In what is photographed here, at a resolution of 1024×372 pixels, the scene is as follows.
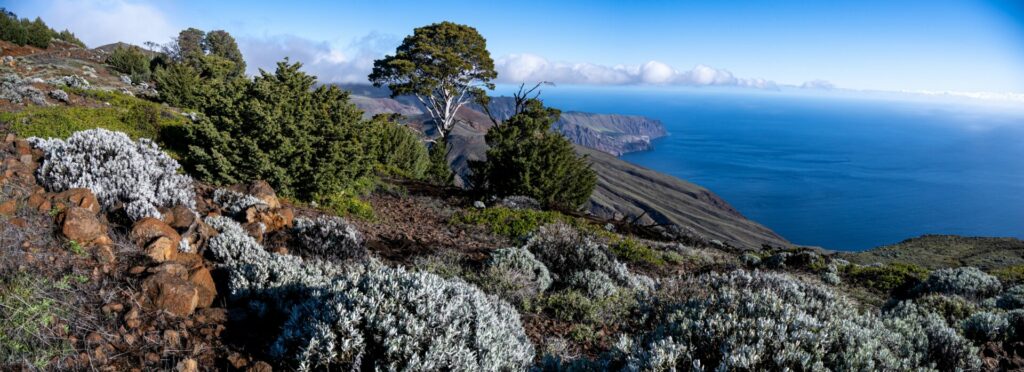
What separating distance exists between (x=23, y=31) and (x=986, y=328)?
4282cm

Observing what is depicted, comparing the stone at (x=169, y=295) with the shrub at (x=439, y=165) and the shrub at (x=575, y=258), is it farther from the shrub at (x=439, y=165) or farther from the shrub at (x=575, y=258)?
the shrub at (x=439, y=165)

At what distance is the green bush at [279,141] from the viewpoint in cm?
924

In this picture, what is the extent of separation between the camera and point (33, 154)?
6949 millimetres

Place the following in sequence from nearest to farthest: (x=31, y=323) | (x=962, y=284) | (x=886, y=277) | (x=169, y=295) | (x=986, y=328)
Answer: (x=31, y=323) < (x=169, y=295) < (x=986, y=328) < (x=962, y=284) < (x=886, y=277)

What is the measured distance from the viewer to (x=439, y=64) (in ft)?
91.1

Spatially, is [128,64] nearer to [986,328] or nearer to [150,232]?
[150,232]

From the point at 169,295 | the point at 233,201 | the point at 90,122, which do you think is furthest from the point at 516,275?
the point at 90,122

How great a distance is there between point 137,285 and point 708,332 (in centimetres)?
511

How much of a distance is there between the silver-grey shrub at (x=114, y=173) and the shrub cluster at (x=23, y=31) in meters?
30.4

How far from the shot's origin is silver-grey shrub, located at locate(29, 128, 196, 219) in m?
6.12

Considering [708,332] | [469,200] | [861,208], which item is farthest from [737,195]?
[708,332]

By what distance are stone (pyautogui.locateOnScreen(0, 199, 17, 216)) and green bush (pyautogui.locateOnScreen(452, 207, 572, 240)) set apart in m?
8.02

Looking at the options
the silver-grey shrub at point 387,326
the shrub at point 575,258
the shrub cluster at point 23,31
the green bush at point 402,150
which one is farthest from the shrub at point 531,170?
the shrub cluster at point 23,31

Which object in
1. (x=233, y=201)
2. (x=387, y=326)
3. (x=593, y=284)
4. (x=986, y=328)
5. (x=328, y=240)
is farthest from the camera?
(x=233, y=201)
